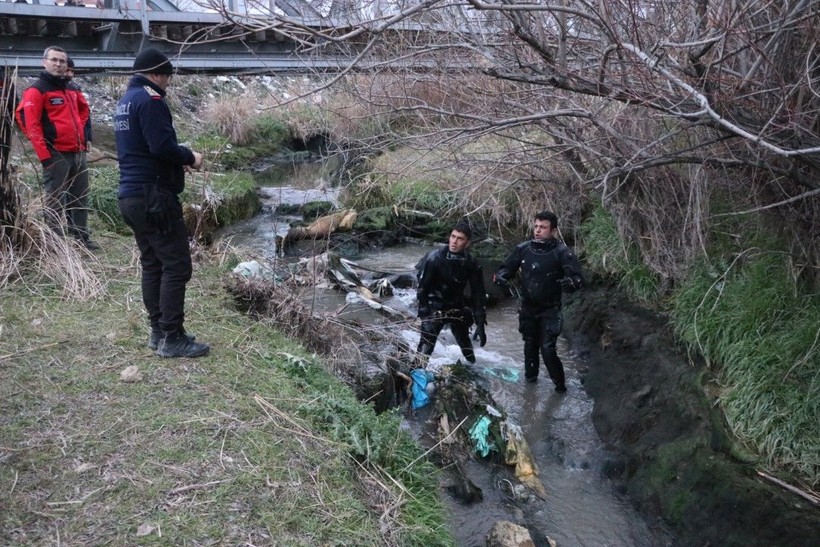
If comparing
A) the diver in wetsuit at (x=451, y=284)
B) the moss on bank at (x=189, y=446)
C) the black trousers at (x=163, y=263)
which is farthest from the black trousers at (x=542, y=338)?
the black trousers at (x=163, y=263)

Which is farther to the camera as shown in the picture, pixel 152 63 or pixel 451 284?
pixel 451 284

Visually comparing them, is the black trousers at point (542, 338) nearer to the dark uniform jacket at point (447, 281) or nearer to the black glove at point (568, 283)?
the black glove at point (568, 283)

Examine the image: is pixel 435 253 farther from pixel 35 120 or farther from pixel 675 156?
pixel 35 120

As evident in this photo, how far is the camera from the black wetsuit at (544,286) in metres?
6.95

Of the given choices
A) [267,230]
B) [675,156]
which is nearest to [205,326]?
[675,156]

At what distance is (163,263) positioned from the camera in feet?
14.6

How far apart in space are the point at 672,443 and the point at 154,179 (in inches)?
176

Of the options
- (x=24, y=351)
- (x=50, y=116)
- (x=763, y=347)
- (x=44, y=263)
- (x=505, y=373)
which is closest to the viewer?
(x=24, y=351)

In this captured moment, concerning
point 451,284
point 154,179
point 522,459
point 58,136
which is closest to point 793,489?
point 522,459

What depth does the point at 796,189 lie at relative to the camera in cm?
538

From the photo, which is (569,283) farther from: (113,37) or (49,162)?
(113,37)

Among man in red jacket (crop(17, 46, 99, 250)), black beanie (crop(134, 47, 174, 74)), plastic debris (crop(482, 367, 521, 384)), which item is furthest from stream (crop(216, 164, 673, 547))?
black beanie (crop(134, 47, 174, 74))

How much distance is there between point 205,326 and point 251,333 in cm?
36

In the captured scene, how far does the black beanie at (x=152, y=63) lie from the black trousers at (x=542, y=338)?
4.37 metres
